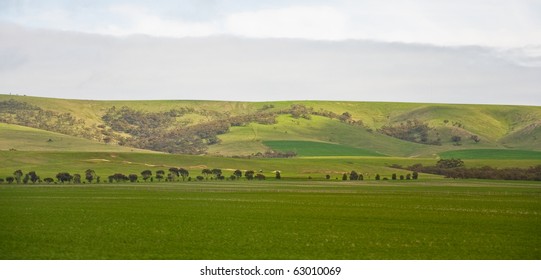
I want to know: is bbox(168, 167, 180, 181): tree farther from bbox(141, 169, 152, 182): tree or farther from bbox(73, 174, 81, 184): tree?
bbox(73, 174, 81, 184): tree

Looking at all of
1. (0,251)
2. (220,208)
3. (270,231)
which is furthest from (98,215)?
(0,251)

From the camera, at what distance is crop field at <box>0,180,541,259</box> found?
42.3m

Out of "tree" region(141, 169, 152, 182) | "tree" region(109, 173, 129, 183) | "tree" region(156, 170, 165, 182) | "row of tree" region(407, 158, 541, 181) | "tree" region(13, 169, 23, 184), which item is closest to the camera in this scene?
"tree" region(13, 169, 23, 184)

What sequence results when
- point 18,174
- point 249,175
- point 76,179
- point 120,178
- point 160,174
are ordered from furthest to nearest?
point 160,174, point 249,175, point 120,178, point 18,174, point 76,179

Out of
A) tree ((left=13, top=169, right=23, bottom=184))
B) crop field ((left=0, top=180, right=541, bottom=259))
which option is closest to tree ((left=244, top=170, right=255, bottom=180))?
tree ((left=13, top=169, right=23, bottom=184))

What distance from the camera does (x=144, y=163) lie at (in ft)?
584

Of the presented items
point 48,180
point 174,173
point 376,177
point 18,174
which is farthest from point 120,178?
point 376,177

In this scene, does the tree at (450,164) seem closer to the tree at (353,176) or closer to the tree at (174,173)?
the tree at (353,176)

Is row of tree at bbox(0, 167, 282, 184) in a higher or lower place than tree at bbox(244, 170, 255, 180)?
lower

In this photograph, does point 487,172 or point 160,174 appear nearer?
point 160,174

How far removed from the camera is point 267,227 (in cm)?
5553

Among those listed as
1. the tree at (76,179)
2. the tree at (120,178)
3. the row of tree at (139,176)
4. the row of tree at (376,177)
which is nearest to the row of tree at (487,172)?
the row of tree at (376,177)

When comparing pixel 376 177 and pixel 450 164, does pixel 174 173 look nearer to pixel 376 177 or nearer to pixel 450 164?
pixel 376 177

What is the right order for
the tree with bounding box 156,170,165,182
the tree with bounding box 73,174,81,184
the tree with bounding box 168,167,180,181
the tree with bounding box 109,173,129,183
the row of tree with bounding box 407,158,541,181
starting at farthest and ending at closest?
the row of tree with bounding box 407,158,541,181 → the tree with bounding box 168,167,180,181 → the tree with bounding box 156,170,165,182 → the tree with bounding box 109,173,129,183 → the tree with bounding box 73,174,81,184
